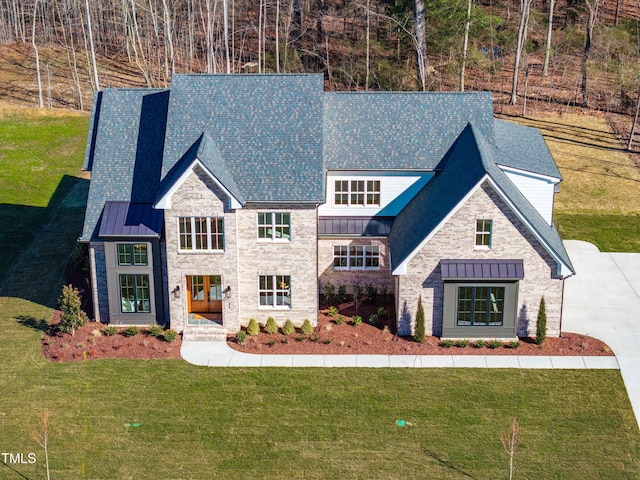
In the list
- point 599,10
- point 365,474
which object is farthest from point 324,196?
point 599,10

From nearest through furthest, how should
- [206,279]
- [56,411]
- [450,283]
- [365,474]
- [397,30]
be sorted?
[365,474] < [56,411] < [450,283] < [206,279] < [397,30]

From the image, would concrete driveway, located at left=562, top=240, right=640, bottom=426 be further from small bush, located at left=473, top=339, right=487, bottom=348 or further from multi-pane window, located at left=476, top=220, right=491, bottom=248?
multi-pane window, located at left=476, top=220, right=491, bottom=248

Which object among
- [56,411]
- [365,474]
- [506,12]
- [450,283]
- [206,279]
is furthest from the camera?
[506,12]

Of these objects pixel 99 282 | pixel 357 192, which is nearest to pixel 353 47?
pixel 357 192

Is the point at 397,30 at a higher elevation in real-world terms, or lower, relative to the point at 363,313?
higher

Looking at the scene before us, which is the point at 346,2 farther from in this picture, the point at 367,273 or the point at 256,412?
the point at 256,412

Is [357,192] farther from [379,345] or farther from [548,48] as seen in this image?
[548,48]

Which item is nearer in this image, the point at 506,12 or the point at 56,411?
the point at 56,411
